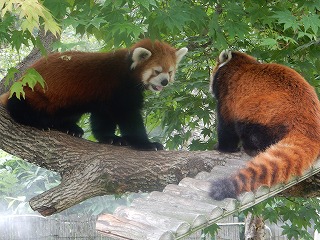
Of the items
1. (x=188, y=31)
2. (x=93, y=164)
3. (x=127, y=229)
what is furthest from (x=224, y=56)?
(x=127, y=229)

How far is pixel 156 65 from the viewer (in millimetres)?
4543

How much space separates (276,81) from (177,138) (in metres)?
1.52

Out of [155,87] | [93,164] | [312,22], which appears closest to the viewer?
[312,22]

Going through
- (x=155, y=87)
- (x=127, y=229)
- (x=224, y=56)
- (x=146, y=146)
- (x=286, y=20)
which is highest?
(x=286, y=20)

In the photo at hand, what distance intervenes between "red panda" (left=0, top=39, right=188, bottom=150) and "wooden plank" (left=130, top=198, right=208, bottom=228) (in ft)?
4.94

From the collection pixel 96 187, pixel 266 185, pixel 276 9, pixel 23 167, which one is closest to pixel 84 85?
pixel 96 187

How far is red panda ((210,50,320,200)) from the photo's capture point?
9.25 feet

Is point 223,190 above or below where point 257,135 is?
below

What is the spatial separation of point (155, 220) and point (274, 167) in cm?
82

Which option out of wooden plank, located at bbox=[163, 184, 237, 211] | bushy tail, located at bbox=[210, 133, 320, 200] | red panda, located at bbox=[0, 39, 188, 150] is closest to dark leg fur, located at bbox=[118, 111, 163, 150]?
red panda, located at bbox=[0, 39, 188, 150]

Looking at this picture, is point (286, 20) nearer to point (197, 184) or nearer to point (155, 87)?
point (197, 184)

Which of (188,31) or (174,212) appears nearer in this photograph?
(174,212)

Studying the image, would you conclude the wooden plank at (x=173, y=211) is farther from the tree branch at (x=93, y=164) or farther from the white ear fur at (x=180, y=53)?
the white ear fur at (x=180, y=53)

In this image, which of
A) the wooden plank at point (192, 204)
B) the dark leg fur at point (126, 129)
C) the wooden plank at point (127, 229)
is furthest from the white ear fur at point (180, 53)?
the wooden plank at point (127, 229)
